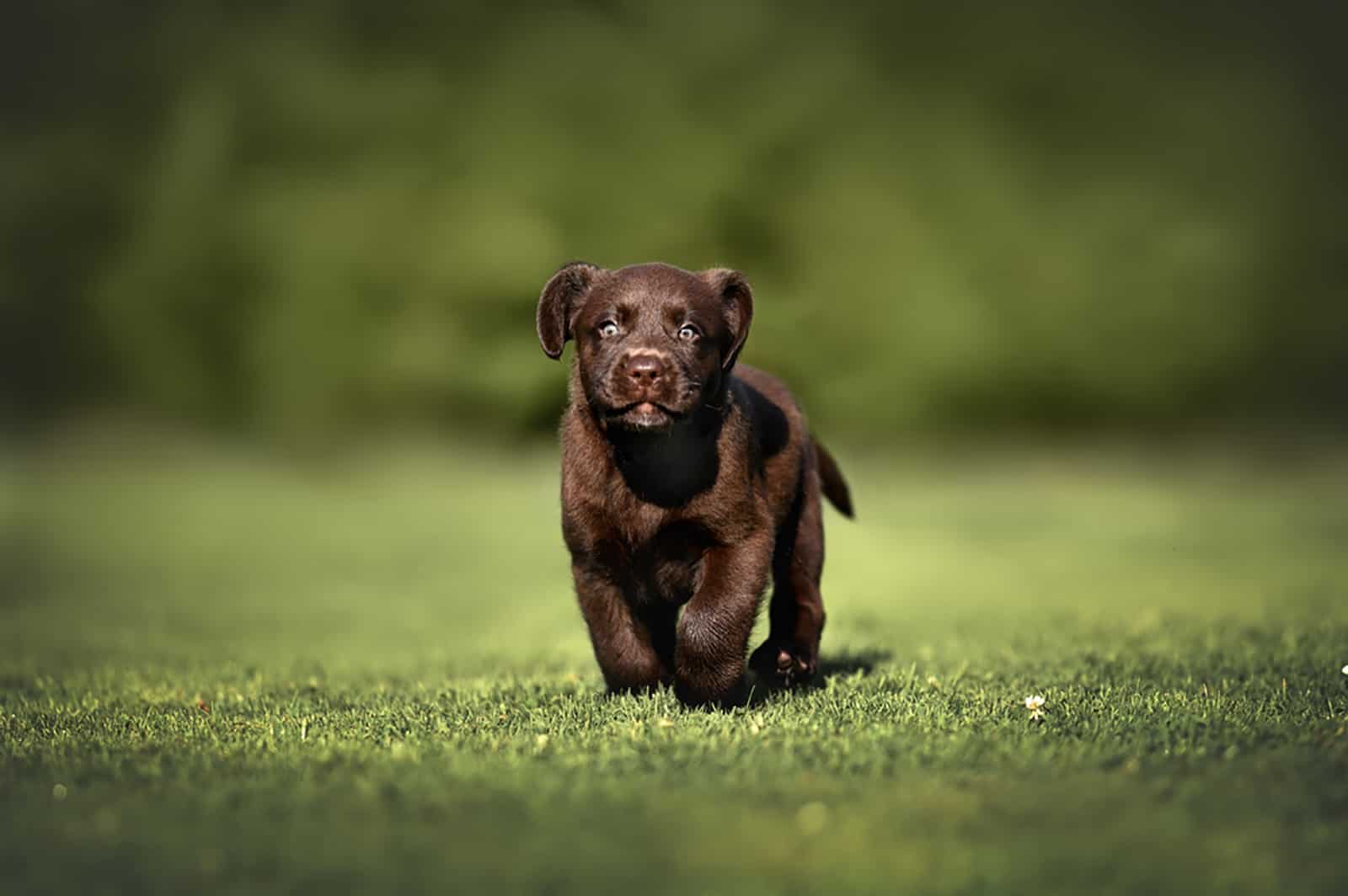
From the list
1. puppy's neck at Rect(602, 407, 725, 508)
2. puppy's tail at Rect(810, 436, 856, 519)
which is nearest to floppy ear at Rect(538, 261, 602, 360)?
puppy's neck at Rect(602, 407, 725, 508)

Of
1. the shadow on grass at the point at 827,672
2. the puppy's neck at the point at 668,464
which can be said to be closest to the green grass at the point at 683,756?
the shadow on grass at the point at 827,672

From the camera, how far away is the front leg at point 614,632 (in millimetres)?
4961

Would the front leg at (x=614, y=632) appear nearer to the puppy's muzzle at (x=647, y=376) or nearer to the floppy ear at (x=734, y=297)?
the puppy's muzzle at (x=647, y=376)

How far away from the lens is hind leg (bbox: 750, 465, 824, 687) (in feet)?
18.1

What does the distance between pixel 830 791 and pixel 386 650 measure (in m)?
5.68

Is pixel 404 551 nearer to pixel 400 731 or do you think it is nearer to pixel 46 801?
pixel 400 731

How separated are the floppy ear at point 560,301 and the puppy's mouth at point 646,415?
0.51 metres

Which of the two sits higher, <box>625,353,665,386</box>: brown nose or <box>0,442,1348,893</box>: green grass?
<box>625,353,665,386</box>: brown nose

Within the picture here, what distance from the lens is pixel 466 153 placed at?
53.8ft

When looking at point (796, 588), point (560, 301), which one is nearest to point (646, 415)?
point (560, 301)

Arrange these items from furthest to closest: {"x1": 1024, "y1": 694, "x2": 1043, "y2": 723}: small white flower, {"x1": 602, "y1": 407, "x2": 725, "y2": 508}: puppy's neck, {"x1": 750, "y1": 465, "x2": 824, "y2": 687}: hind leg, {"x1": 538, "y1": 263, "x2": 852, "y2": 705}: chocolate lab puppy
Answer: {"x1": 750, "y1": 465, "x2": 824, "y2": 687}: hind leg
{"x1": 602, "y1": 407, "x2": 725, "y2": 508}: puppy's neck
{"x1": 538, "y1": 263, "x2": 852, "y2": 705}: chocolate lab puppy
{"x1": 1024, "y1": 694, "x2": 1043, "y2": 723}: small white flower

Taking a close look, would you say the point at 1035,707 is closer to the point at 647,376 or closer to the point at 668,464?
the point at 668,464

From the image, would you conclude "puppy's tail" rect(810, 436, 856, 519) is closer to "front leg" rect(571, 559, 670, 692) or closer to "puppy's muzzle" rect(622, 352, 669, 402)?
"front leg" rect(571, 559, 670, 692)

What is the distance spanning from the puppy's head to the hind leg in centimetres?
99
